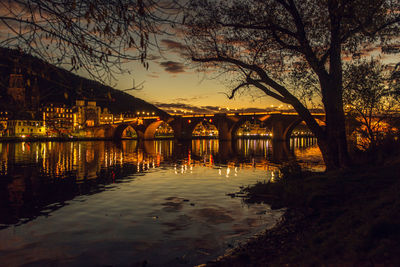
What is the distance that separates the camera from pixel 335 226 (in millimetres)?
7793

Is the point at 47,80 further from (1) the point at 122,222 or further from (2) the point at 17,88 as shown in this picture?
(1) the point at 122,222

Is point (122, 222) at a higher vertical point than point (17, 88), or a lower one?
lower

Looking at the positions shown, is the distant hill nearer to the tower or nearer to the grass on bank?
the tower

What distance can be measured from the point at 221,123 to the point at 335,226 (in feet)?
356

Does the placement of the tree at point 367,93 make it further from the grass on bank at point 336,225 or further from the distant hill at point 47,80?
the distant hill at point 47,80

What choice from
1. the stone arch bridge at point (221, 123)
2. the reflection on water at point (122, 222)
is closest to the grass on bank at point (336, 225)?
the reflection on water at point (122, 222)

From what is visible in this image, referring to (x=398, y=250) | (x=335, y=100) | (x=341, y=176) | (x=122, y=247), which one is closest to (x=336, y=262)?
(x=398, y=250)

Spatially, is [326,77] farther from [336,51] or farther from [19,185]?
[19,185]

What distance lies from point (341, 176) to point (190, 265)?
8.22 m

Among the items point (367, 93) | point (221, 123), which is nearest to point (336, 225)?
point (367, 93)

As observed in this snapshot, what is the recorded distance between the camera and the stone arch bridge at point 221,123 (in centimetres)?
10338

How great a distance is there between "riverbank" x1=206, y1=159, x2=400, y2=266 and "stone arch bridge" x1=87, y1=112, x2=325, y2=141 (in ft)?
251

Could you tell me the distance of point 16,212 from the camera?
49.2 ft

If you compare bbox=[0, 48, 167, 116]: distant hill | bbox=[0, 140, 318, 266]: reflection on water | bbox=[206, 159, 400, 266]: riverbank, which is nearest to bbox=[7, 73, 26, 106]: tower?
bbox=[0, 48, 167, 116]: distant hill
